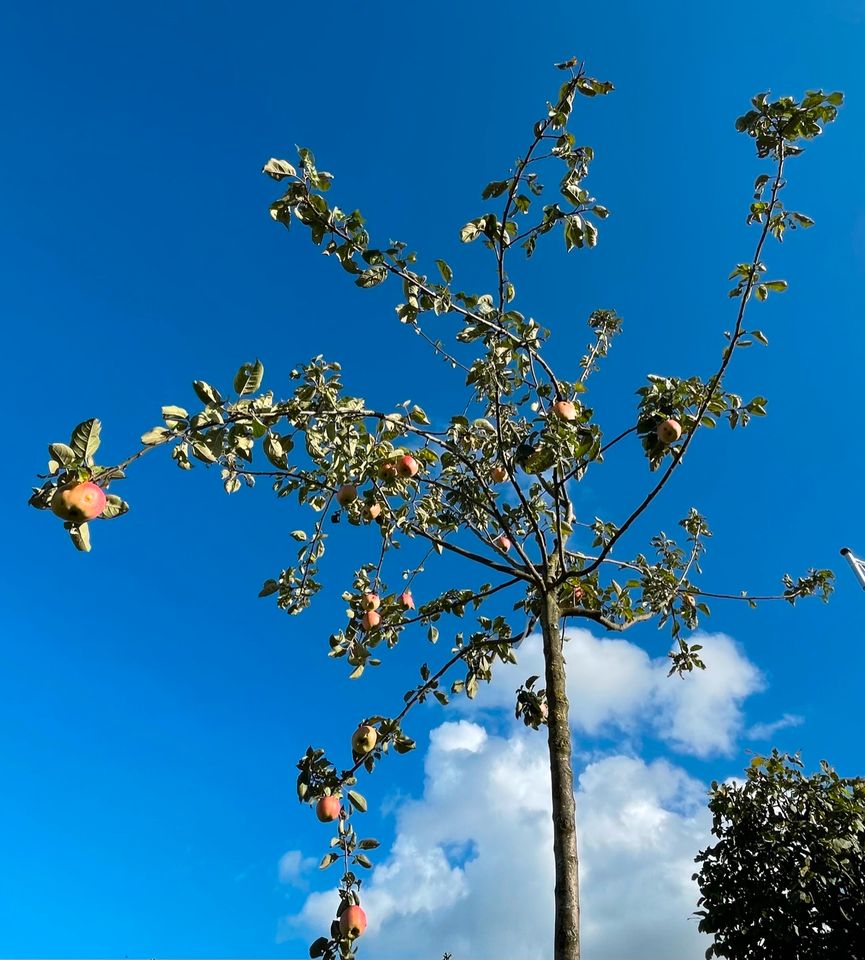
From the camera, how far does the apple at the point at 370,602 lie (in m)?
4.69

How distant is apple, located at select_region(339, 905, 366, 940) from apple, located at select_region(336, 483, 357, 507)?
234 centimetres

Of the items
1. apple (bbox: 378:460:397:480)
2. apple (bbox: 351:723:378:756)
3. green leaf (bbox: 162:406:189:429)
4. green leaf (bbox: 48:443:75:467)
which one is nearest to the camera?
green leaf (bbox: 48:443:75:467)

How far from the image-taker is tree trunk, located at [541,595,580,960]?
3094 mm

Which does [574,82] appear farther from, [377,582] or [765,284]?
[377,582]

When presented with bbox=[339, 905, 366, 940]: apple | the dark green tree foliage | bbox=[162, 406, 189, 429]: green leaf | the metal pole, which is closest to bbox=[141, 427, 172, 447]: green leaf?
bbox=[162, 406, 189, 429]: green leaf

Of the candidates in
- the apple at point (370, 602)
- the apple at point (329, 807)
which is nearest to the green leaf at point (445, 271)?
the apple at point (370, 602)

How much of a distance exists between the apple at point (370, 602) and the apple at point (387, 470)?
3.59ft

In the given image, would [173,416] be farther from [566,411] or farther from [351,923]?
[351,923]

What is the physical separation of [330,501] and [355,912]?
96.1 inches

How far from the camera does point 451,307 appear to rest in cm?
365

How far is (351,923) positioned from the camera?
3.08 metres

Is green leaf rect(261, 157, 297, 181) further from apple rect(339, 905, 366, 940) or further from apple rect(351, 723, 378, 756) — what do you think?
apple rect(339, 905, 366, 940)

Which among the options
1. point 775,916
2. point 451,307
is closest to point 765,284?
point 451,307

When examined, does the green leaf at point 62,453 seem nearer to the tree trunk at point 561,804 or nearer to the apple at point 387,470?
the apple at point 387,470
